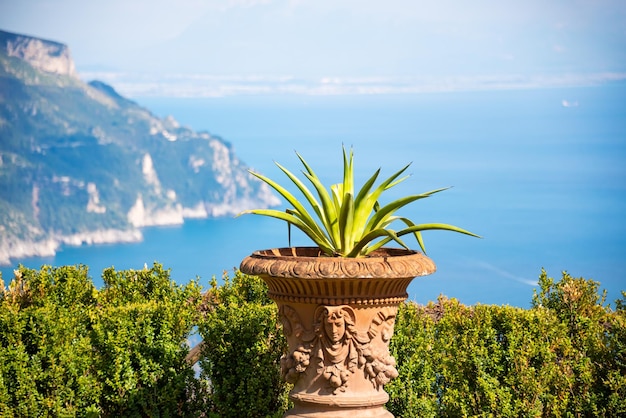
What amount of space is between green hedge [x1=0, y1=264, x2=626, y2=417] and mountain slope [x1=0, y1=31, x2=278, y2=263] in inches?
3531

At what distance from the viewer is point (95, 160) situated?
10812cm

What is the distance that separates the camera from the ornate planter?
5051 millimetres

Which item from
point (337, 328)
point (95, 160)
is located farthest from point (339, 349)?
point (95, 160)

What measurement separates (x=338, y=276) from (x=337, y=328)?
1.23 feet

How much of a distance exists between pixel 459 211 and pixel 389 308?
202 ft

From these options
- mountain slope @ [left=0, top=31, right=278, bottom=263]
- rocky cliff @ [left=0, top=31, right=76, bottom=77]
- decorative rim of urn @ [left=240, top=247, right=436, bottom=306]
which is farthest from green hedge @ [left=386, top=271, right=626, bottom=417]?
rocky cliff @ [left=0, top=31, right=76, bottom=77]

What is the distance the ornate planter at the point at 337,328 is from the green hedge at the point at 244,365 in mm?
2453

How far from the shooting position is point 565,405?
7906 mm

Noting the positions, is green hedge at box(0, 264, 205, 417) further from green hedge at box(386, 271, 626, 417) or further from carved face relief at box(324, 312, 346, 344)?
carved face relief at box(324, 312, 346, 344)

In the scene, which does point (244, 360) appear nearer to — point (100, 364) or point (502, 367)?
point (100, 364)

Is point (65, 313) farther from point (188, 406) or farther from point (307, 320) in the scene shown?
point (307, 320)

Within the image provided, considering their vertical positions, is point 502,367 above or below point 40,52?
below

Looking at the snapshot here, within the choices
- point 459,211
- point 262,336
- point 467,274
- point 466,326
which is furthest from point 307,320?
point 459,211

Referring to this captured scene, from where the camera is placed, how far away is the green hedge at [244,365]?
759cm
